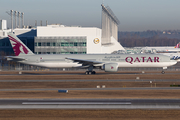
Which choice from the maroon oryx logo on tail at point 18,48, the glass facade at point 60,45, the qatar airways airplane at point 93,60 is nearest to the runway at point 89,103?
the qatar airways airplane at point 93,60

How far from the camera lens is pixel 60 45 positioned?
93.7 meters

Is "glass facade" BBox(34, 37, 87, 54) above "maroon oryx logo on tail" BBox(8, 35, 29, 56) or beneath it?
above

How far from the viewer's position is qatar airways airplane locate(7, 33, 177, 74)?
200ft

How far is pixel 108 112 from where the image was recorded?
26281mm

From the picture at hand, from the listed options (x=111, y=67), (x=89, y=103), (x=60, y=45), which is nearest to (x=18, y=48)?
(x=111, y=67)

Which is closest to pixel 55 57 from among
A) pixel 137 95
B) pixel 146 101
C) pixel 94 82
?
pixel 94 82

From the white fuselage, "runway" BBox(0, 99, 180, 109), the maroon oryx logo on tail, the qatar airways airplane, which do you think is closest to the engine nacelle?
the qatar airways airplane

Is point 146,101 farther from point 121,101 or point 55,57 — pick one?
point 55,57

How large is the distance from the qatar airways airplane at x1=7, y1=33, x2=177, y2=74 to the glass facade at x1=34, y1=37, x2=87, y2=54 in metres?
28.8

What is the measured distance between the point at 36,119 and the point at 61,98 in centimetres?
952

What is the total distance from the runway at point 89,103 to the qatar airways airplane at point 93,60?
28.4 m

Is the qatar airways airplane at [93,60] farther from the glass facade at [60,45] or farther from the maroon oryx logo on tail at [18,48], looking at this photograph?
the glass facade at [60,45]

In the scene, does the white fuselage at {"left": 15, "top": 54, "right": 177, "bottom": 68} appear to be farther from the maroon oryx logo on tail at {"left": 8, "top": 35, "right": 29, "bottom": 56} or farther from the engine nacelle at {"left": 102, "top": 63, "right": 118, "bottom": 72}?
the engine nacelle at {"left": 102, "top": 63, "right": 118, "bottom": 72}

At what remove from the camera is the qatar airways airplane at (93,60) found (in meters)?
61.0
